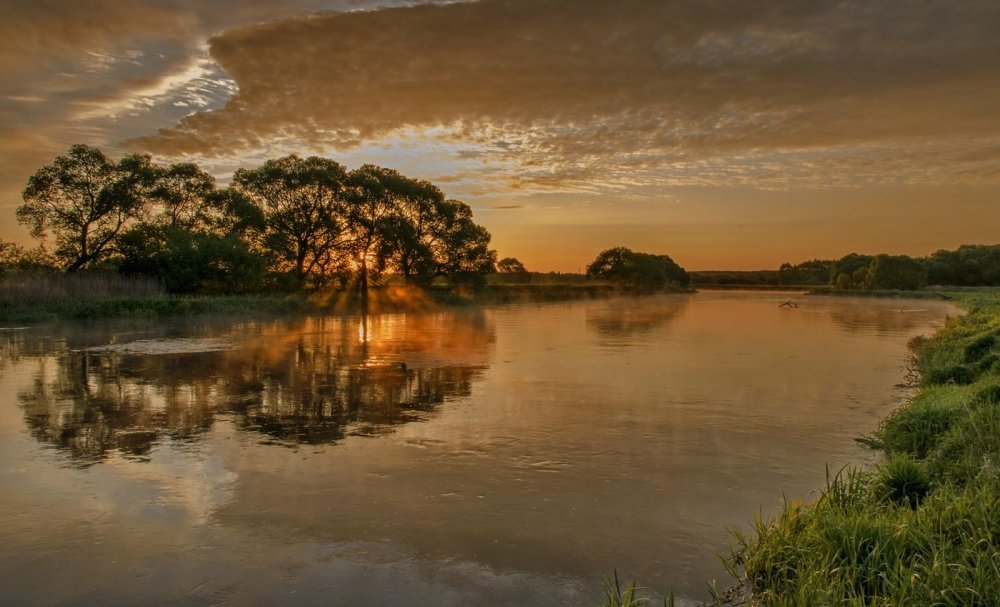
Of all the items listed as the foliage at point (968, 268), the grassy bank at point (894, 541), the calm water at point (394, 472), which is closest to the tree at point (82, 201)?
the calm water at point (394, 472)

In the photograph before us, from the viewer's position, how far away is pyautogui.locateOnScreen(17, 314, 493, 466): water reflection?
11648 millimetres

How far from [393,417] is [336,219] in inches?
2187

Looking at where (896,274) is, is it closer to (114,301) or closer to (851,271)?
(851,271)

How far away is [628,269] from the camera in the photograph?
151500 millimetres

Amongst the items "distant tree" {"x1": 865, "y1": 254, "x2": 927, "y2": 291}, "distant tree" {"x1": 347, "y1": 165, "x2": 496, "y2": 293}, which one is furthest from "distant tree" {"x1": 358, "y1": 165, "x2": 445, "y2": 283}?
"distant tree" {"x1": 865, "y1": 254, "x2": 927, "y2": 291}

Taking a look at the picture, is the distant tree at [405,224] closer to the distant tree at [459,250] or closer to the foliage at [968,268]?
the distant tree at [459,250]

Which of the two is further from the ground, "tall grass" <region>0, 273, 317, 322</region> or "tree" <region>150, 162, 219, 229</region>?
"tree" <region>150, 162, 219, 229</region>

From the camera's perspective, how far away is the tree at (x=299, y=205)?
2458 inches

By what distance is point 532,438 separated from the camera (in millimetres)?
11203

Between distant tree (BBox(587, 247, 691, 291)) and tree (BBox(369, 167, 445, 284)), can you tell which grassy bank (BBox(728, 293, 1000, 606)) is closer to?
tree (BBox(369, 167, 445, 284))

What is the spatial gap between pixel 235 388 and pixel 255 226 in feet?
159

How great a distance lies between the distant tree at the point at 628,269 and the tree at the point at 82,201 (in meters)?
114

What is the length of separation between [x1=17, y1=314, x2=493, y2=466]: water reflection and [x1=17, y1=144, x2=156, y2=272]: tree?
31994 mm

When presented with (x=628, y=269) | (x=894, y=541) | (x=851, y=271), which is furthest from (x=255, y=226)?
(x=851, y=271)
